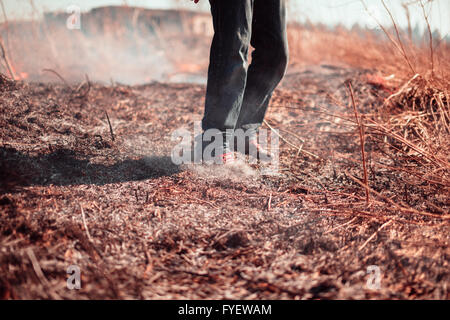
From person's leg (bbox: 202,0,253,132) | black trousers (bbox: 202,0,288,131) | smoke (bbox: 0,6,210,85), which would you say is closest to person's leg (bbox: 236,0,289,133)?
black trousers (bbox: 202,0,288,131)

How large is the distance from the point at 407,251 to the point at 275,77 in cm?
91

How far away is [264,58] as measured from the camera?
1364 mm

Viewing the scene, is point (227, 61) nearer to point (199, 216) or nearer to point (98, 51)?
point (199, 216)

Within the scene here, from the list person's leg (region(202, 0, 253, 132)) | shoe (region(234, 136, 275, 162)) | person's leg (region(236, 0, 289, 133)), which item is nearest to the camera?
person's leg (region(202, 0, 253, 132))

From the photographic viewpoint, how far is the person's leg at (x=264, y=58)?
4.15ft

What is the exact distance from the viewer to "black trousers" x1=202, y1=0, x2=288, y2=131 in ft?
3.68

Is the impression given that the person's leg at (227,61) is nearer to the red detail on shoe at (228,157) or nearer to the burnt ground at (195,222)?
the red detail on shoe at (228,157)

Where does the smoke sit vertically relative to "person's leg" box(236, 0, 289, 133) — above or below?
above

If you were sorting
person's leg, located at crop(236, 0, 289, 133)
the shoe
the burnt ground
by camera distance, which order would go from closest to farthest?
the burnt ground → person's leg, located at crop(236, 0, 289, 133) → the shoe

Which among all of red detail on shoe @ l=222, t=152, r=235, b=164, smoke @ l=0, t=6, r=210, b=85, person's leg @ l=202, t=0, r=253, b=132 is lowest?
red detail on shoe @ l=222, t=152, r=235, b=164

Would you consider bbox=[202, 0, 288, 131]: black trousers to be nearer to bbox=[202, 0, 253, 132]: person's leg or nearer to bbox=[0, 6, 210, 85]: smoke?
bbox=[202, 0, 253, 132]: person's leg

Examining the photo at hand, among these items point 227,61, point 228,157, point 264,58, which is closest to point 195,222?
point 228,157

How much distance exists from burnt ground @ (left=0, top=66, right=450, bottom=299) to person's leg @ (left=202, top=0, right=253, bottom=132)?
244 mm

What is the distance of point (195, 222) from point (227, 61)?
65 centimetres
